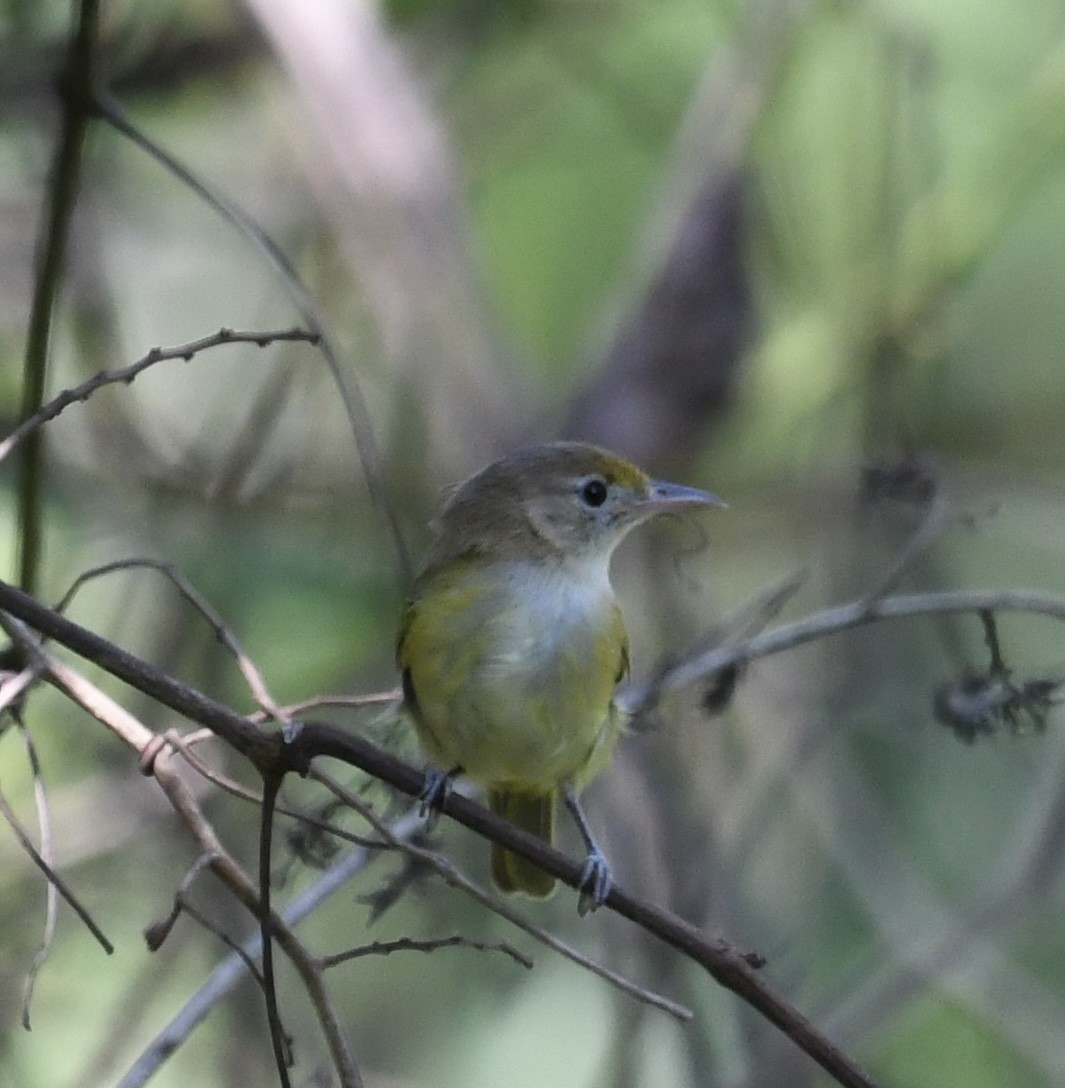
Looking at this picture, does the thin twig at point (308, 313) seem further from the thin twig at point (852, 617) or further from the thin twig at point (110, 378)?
the thin twig at point (852, 617)

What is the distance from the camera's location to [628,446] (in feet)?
17.2

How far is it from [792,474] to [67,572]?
7.26 ft

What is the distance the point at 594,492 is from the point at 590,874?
3.68 ft

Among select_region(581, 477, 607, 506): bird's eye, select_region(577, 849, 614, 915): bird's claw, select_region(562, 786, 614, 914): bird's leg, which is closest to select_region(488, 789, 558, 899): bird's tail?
select_region(562, 786, 614, 914): bird's leg

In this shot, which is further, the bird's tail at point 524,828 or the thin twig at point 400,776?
the bird's tail at point 524,828

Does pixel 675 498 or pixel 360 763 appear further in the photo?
pixel 675 498

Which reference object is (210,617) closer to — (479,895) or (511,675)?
(479,895)

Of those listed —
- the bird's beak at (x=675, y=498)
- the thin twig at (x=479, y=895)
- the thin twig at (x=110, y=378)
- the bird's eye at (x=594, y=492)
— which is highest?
the bird's eye at (x=594, y=492)

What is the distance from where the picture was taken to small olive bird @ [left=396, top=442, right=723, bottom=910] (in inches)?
124

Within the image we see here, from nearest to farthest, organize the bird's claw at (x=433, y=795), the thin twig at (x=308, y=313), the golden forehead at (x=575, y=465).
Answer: the bird's claw at (x=433, y=795) → the thin twig at (x=308, y=313) → the golden forehead at (x=575, y=465)

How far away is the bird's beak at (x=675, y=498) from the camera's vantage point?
133 inches

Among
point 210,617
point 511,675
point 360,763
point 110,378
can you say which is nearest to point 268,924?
point 360,763

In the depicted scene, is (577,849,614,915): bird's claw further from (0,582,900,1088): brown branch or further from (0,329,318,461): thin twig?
(0,329,318,461): thin twig

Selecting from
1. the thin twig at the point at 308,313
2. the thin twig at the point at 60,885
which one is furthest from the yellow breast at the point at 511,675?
the thin twig at the point at 60,885
